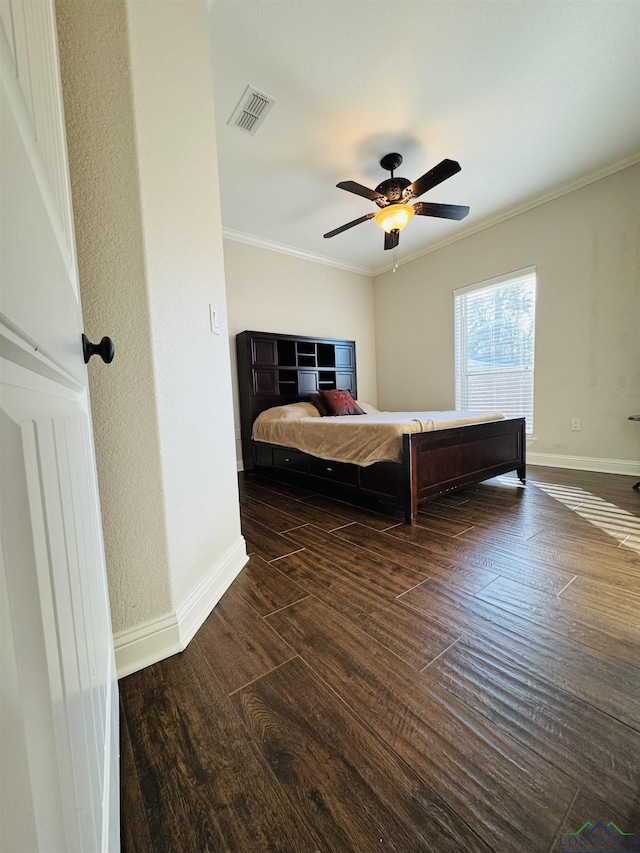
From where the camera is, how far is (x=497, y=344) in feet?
12.4

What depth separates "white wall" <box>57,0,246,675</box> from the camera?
35.9 inches

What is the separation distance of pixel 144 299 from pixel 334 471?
73.6 inches

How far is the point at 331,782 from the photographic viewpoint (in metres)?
0.68

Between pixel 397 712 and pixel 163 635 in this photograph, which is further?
pixel 163 635

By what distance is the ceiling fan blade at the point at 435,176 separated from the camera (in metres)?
2.12

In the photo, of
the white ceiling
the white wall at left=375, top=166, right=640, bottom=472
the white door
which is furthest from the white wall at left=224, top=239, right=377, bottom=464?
the white door

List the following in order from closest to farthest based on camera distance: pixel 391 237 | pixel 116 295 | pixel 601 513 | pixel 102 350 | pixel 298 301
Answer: pixel 102 350 < pixel 116 295 < pixel 601 513 < pixel 391 237 < pixel 298 301

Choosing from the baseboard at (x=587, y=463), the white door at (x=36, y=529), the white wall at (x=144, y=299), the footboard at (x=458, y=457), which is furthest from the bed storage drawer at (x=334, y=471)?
the baseboard at (x=587, y=463)

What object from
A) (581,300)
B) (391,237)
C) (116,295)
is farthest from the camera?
(581,300)

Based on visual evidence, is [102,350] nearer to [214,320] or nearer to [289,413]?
[214,320]

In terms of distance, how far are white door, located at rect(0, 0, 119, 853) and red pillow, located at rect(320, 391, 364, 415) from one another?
3281mm

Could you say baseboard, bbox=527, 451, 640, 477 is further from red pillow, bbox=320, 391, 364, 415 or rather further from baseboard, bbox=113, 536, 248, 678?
baseboard, bbox=113, 536, 248, 678

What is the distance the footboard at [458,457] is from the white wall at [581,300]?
81 cm

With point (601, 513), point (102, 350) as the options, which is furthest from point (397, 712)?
point (601, 513)
